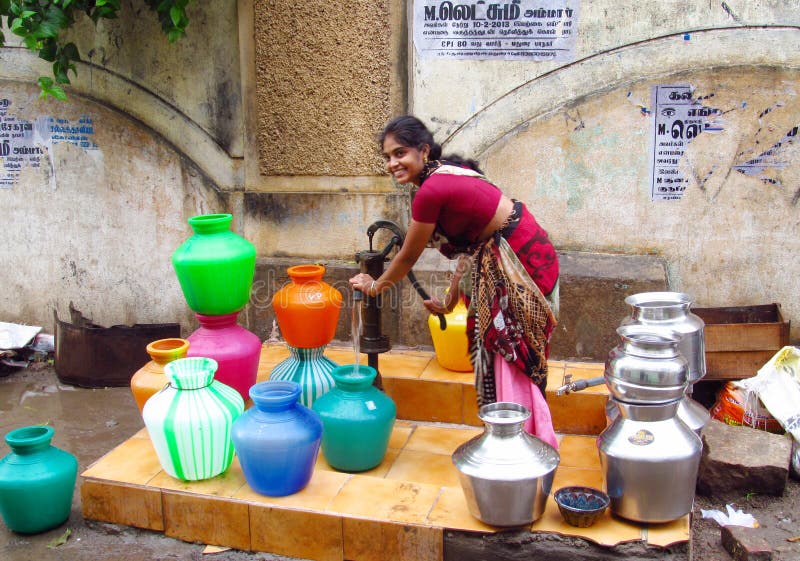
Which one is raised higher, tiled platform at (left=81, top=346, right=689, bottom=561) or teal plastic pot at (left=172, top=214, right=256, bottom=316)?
teal plastic pot at (left=172, top=214, right=256, bottom=316)

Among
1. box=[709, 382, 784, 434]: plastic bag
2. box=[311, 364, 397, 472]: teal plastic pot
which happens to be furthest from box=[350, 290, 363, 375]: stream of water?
box=[709, 382, 784, 434]: plastic bag

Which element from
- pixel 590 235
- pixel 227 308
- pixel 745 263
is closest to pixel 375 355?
pixel 227 308

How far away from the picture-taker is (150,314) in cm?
566

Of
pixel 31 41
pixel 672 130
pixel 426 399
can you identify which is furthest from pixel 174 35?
pixel 672 130

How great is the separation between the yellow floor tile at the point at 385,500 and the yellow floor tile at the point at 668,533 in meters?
0.90

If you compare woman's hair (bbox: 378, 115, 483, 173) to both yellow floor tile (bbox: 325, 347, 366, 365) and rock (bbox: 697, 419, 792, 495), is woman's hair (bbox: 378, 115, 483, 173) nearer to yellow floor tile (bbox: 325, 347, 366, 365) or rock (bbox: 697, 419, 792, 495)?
yellow floor tile (bbox: 325, 347, 366, 365)

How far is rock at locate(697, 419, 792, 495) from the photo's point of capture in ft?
12.3

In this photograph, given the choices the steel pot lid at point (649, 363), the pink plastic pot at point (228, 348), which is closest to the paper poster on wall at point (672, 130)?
the steel pot lid at point (649, 363)

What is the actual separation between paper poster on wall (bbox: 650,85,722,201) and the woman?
155 cm

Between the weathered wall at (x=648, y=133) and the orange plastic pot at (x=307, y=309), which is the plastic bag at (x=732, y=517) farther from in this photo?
the orange plastic pot at (x=307, y=309)

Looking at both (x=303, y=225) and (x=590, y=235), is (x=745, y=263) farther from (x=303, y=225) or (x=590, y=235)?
(x=303, y=225)

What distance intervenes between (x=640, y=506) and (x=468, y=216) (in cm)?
138

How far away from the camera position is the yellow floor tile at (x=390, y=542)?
317cm

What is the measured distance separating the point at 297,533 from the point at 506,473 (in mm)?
997
